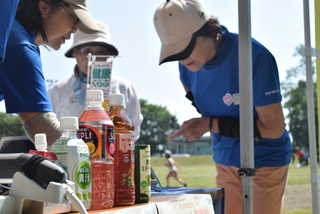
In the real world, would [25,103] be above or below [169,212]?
above

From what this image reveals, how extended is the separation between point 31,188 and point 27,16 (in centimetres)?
109

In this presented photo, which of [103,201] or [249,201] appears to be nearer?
[103,201]

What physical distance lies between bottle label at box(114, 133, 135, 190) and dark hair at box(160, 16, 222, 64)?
1001 mm

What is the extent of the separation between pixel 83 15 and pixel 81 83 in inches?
45.0

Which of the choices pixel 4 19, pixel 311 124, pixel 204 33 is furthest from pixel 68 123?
pixel 311 124

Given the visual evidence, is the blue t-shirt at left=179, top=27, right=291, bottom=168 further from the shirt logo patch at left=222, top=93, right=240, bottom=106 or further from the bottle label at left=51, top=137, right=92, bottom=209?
the bottle label at left=51, top=137, right=92, bottom=209

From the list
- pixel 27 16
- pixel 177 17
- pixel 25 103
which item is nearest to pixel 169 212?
pixel 25 103

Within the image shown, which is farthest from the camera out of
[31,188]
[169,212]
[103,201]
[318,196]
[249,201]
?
[318,196]

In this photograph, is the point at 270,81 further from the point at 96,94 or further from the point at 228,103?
the point at 96,94

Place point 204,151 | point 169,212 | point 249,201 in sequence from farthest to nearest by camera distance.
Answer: point 204,151, point 249,201, point 169,212

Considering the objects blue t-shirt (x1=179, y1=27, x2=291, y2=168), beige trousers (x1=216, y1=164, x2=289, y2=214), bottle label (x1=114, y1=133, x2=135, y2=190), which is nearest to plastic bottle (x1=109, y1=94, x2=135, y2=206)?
bottle label (x1=114, y1=133, x2=135, y2=190)

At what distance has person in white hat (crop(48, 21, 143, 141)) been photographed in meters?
3.08

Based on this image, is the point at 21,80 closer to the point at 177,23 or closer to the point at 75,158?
the point at 75,158

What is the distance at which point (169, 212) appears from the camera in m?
1.35
